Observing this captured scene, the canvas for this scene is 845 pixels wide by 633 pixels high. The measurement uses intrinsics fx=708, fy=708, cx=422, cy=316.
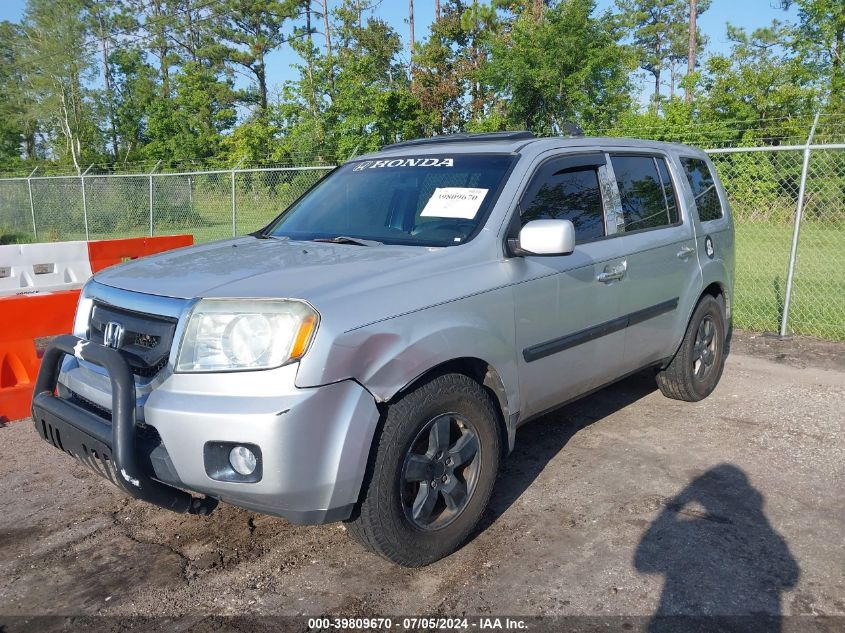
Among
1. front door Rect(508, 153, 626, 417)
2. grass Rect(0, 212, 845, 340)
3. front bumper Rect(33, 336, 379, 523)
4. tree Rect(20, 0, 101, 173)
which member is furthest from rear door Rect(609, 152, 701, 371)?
tree Rect(20, 0, 101, 173)

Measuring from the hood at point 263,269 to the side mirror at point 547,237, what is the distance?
449mm

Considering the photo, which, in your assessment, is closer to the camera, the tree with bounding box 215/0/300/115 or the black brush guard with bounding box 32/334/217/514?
the black brush guard with bounding box 32/334/217/514

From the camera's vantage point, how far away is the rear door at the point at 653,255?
424cm

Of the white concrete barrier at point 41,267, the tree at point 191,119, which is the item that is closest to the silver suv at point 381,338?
the white concrete barrier at point 41,267

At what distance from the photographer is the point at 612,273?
13.1 ft

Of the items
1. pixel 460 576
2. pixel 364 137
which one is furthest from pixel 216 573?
pixel 364 137

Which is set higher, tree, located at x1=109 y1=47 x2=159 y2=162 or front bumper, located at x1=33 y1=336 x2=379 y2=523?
tree, located at x1=109 y1=47 x2=159 y2=162

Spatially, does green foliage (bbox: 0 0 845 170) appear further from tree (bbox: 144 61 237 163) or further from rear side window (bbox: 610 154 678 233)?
rear side window (bbox: 610 154 678 233)

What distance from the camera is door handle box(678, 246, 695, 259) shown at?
469 cm

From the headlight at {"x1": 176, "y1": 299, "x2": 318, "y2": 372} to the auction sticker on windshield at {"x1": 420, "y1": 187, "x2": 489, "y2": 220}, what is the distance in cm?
122

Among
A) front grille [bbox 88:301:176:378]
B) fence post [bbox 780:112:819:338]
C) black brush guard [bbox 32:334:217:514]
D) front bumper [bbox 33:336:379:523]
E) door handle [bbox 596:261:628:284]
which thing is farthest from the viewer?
fence post [bbox 780:112:819:338]

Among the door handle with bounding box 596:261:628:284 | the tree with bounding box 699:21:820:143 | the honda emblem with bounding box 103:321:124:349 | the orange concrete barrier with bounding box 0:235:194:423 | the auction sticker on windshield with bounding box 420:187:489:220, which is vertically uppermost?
the tree with bounding box 699:21:820:143

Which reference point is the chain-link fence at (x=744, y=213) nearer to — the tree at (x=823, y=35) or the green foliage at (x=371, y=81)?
the green foliage at (x=371, y=81)

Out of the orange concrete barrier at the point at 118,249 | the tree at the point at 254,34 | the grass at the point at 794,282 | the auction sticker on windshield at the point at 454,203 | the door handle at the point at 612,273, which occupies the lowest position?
the grass at the point at 794,282
